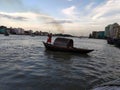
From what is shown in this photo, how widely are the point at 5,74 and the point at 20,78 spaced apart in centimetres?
142

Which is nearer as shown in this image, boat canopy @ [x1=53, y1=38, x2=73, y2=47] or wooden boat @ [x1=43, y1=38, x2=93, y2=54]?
wooden boat @ [x1=43, y1=38, x2=93, y2=54]

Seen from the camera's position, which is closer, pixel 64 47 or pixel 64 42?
pixel 64 47

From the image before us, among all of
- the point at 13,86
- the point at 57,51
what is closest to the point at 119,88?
the point at 13,86

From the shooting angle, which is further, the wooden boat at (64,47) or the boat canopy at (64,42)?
the boat canopy at (64,42)

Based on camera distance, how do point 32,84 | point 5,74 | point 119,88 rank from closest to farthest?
point 119,88
point 32,84
point 5,74

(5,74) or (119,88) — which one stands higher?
(119,88)

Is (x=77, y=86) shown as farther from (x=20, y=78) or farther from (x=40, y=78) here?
(x=20, y=78)

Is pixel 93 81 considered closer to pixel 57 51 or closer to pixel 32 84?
pixel 32 84

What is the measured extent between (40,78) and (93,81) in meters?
3.50

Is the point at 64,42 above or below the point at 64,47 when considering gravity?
above

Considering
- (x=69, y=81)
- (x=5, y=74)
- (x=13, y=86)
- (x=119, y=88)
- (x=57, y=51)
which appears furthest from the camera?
(x=57, y=51)

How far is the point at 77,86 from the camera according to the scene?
447 inches

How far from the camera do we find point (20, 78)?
40.7 ft

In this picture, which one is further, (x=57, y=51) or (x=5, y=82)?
(x=57, y=51)
